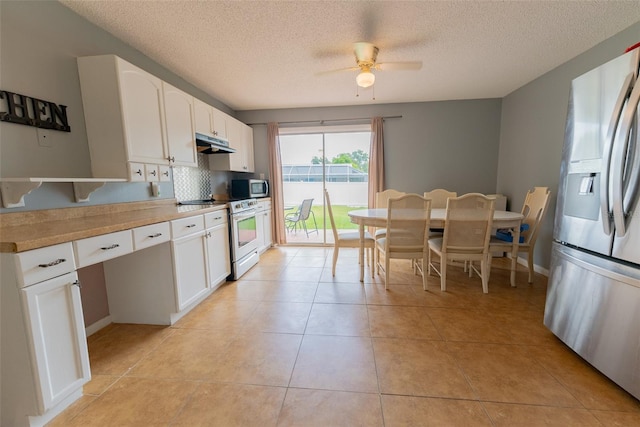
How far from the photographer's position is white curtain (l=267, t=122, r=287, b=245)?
427 centimetres

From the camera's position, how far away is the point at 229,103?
397 centimetres

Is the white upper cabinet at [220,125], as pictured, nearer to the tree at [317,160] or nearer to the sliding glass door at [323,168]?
the sliding glass door at [323,168]

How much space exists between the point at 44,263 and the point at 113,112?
1208mm

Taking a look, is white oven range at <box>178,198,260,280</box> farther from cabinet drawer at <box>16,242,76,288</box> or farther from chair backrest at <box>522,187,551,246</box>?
chair backrest at <box>522,187,551,246</box>

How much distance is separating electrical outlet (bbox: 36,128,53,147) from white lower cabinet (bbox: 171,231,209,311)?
97 cm

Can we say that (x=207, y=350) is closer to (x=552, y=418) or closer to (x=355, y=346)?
(x=355, y=346)

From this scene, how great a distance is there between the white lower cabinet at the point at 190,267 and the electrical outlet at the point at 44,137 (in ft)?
3.19

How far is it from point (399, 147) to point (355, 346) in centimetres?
327

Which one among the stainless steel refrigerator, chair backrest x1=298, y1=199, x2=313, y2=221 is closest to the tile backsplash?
chair backrest x1=298, y1=199, x2=313, y2=221

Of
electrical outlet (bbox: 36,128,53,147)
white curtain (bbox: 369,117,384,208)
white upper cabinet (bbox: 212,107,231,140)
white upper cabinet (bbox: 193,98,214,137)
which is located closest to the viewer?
electrical outlet (bbox: 36,128,53,147)

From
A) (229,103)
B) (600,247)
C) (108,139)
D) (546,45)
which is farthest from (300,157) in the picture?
(600,247)

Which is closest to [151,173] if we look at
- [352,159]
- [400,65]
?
[400,65]

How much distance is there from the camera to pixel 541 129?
10.0 ft

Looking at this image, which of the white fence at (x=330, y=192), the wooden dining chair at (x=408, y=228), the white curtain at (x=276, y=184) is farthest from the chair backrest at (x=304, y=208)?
the wooden dining chair at (x=408, y=228)
